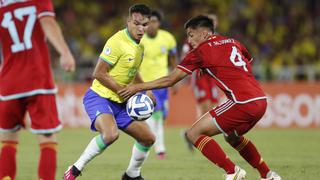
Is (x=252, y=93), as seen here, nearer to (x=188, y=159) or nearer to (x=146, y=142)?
(x=146, y=142)

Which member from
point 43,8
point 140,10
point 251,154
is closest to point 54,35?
point 43,8

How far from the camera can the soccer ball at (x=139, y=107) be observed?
8523mm

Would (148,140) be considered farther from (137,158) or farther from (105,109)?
(105,109)

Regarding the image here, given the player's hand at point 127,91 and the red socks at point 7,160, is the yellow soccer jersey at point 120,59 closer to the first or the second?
the player's hand at point 127,91

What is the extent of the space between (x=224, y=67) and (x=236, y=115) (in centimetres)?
59

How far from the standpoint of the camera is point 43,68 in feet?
21.5

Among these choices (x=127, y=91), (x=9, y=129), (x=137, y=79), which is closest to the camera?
(x=9, y=129)

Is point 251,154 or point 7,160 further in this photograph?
point 251,154

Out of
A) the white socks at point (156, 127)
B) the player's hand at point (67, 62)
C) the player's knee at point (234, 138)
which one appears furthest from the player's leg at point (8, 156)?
the white socks at point (156, 127)

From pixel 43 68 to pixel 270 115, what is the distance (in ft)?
46.7

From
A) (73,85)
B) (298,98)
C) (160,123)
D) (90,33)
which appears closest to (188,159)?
(160,123)

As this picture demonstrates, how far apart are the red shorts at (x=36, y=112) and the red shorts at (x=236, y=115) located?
238 centimetres

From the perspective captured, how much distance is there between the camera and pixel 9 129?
21.9 feet

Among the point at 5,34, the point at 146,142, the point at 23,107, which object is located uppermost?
the point at 5,34
